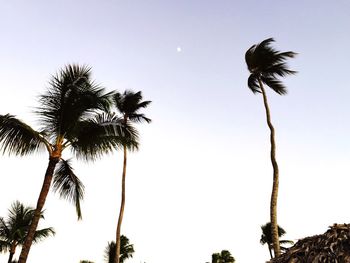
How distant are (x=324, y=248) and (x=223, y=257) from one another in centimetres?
3702

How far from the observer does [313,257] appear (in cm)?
549

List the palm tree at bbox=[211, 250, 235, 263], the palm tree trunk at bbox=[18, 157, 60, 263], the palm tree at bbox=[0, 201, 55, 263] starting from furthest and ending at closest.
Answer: the palm tree at bbox=[211, 250, 235, 263], the palm tree at bbox=[0, 201, 55, 263], the palm tree trunk at bbox=[18, 157, 60, 263]

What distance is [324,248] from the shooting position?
5484mm

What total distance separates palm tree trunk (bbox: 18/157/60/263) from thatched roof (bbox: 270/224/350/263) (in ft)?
23.8

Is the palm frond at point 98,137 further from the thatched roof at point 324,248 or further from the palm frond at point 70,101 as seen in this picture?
the thatched roof at point 324,248

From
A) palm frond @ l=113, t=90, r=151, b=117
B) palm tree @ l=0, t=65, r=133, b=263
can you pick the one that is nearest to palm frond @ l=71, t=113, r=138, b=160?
palm tree @ l=0, t=65, r=133, b=263

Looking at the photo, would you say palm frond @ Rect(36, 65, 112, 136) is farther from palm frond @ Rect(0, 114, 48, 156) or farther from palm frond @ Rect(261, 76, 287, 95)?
palm frond @ Rect(261, 76, 287, 95)

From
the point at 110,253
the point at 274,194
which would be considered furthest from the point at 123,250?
the point at 274,194

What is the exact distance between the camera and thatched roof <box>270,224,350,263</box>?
5320mm

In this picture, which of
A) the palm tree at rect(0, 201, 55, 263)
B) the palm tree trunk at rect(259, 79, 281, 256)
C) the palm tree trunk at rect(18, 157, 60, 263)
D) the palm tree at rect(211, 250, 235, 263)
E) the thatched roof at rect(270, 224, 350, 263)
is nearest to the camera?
the thatched roof at rect(270, 224, 350, 263)

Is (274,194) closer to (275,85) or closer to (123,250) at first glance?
(275,85)

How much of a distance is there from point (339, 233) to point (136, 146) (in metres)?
7.79

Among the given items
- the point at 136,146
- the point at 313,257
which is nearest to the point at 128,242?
the point at 136,146

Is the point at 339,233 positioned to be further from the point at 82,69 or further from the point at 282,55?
the point at 282,55
